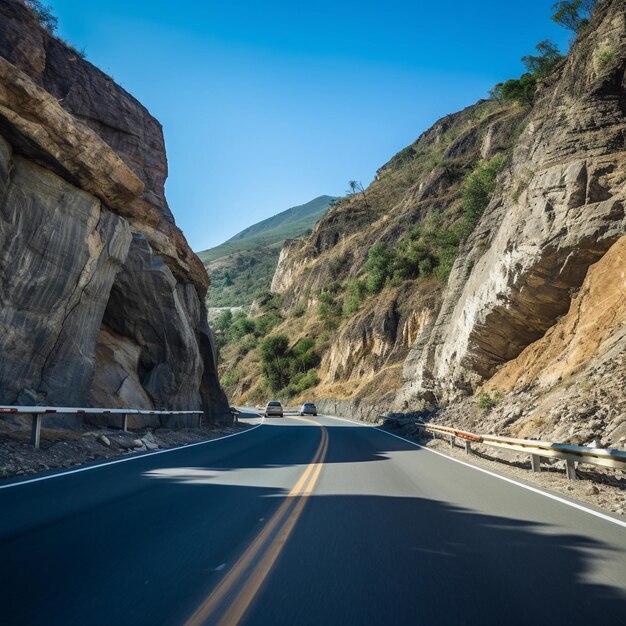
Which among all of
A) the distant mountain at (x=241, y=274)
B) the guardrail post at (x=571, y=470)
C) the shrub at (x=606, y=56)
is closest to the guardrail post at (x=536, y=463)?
the guardrail post at (x=571, y=470)

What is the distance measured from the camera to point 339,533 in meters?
5.72

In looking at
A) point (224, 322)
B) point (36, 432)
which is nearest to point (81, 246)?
point (36, 432)

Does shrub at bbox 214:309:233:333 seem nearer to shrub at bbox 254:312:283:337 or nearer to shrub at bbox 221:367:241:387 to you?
shrub at bbox 254:312:283:337

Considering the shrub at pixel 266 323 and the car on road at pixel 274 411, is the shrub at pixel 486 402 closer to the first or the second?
the car on road at pixel 274 411

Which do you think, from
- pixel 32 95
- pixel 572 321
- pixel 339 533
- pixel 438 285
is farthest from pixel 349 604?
pixel 438 285

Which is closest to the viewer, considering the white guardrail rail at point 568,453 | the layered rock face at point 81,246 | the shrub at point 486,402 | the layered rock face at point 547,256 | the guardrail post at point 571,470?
the white guardrail rail at point 568,453

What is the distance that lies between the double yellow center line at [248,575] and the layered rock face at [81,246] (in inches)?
463

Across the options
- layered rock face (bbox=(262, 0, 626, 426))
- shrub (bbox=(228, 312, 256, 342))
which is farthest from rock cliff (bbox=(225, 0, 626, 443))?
shrub (bbox=(228, 312, 256, 342))

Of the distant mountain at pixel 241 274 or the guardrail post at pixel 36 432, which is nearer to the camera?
the guardrail post at pixel 36 432

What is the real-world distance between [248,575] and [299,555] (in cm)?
72

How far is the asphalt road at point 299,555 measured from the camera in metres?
3.61

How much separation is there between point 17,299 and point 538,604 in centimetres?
1575

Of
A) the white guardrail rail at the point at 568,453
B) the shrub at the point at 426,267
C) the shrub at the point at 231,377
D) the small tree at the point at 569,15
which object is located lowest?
the white guardrail rail at the point at 568,453

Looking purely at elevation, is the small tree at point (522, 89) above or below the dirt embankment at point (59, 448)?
above
